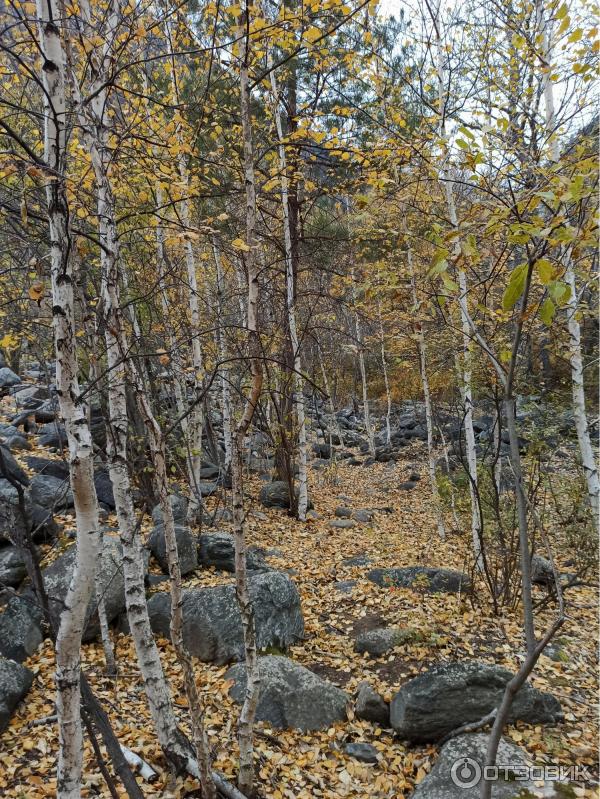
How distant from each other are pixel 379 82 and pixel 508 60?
239cm

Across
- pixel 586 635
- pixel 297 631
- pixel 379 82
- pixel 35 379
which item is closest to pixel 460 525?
pixel 586 635

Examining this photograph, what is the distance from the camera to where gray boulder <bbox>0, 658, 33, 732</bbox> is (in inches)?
149

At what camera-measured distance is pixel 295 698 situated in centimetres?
434

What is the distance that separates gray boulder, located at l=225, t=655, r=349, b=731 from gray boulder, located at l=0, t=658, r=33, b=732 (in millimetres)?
1868

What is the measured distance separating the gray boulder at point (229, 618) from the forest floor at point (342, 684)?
18cm

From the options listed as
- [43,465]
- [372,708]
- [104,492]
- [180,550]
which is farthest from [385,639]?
[43,465]

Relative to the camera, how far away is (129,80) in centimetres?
805

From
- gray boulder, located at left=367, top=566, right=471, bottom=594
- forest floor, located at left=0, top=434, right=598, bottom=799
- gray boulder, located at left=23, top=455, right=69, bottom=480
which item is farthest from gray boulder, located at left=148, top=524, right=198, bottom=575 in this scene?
gray boulder, located at left=367, top=566, right=471, bottom=594

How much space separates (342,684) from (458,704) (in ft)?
4.50

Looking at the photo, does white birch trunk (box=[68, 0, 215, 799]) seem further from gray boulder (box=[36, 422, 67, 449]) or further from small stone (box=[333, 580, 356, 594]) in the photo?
gray boulder (box=[36, 422, 67, 449])

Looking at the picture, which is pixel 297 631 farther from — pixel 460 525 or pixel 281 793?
pixel 460 525

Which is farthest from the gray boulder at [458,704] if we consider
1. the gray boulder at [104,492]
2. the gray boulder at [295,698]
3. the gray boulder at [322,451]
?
the gray boulder at [322,451]

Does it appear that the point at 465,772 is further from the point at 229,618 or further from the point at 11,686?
the point at 11,686

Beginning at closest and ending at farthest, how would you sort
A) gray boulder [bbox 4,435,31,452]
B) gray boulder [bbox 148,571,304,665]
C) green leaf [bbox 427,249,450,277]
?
green leaf [bbox 427,249,450,277], gray boulder [bbox 148,571,304,665], gray boulder [bbox 4,435,31,452]
